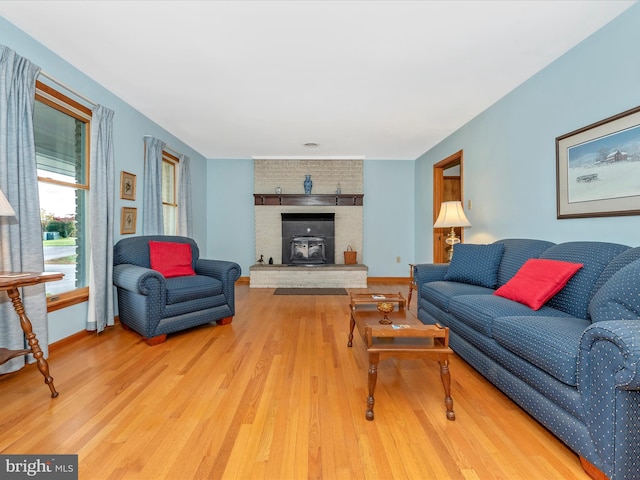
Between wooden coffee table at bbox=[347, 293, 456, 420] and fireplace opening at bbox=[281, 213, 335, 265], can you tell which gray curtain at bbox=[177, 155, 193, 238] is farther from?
wooden coffee table at bbox=[347, 293, 456, 420]

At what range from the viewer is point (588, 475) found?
1.33 metres

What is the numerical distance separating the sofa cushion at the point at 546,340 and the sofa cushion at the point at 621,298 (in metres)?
0.14

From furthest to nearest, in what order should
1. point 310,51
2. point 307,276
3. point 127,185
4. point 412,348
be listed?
point 307,276, point 127,185, point 310,51, point 412,348

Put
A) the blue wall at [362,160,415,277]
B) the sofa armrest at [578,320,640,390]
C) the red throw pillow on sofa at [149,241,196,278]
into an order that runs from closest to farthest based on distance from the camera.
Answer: the sofa armrest at [578,320,640,390], the red throw pillow on sofa at [149,241,196,278], the blue wall at [362,160,415,277]

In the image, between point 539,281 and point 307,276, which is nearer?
point 539,281

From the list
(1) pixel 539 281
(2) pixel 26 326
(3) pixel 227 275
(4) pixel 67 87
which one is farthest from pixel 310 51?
(2) pixel 26 326

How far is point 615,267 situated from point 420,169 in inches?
180

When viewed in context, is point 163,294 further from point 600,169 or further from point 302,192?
point 302,192

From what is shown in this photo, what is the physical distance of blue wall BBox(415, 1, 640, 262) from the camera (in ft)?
7.14

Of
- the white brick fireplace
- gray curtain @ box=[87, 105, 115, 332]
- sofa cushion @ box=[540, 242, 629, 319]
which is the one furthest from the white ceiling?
the white brick fireplace

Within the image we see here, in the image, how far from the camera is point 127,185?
3.74 m

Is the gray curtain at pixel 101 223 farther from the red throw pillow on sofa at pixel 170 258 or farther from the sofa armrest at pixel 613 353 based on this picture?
the sofa armrest at pixel 613 353

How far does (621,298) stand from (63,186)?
4208 millimetres

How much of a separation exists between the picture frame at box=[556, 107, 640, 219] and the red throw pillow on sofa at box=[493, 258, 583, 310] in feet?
1.77
